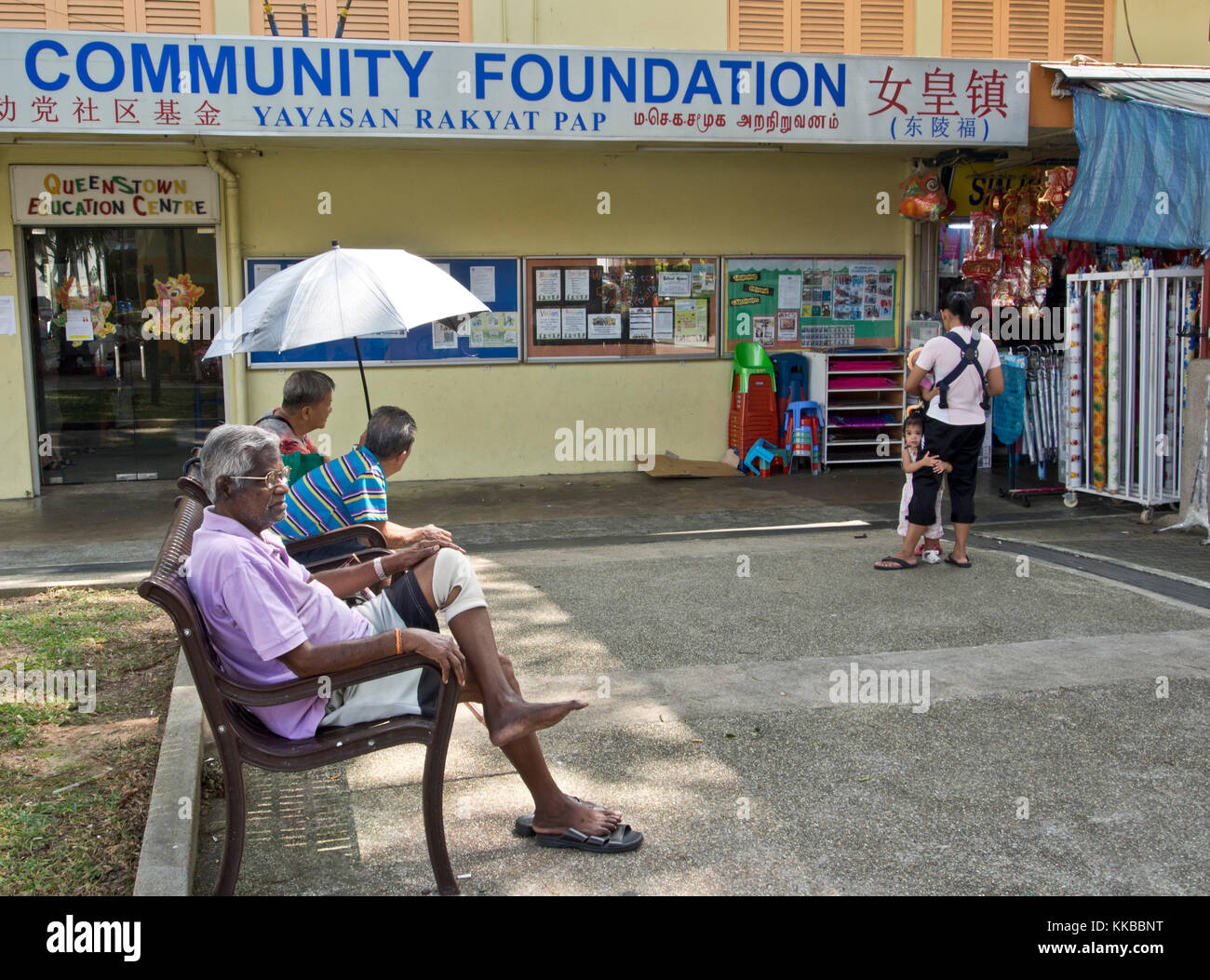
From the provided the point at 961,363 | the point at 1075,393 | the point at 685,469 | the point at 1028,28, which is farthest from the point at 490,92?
the point at 1028,28

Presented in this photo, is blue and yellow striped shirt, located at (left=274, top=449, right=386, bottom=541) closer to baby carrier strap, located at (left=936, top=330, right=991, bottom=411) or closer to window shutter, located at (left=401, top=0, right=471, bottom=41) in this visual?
baby carrier strap, located at (left=936, top=330, right=991, bottom=411)

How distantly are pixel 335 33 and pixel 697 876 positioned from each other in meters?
9.98

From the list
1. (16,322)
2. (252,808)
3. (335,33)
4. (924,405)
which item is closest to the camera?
(252,808)

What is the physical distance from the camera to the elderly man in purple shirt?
10.7 feet

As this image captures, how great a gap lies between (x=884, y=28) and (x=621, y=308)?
420cm

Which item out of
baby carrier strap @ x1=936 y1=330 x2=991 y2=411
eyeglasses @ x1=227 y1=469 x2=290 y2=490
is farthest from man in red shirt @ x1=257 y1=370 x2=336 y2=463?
baby carrier strap @ x1=936 y1=330 x2=991 y2=411

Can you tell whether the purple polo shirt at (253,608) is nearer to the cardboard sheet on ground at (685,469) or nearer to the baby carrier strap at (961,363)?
the baby carrier strap at (961,363)

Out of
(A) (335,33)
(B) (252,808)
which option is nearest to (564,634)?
(B) (252,808)

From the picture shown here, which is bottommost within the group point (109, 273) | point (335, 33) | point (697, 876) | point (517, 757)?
point (697, 876)

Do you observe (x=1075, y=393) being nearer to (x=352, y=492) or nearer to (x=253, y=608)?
(x=352, y=492)

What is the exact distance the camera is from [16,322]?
10.6m

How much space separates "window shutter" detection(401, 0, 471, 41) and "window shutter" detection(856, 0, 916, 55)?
4138 millimetres

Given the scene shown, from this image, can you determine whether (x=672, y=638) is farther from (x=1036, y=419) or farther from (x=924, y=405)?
(x=1036, y=419)

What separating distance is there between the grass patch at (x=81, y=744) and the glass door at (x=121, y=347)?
4514 millimetres
